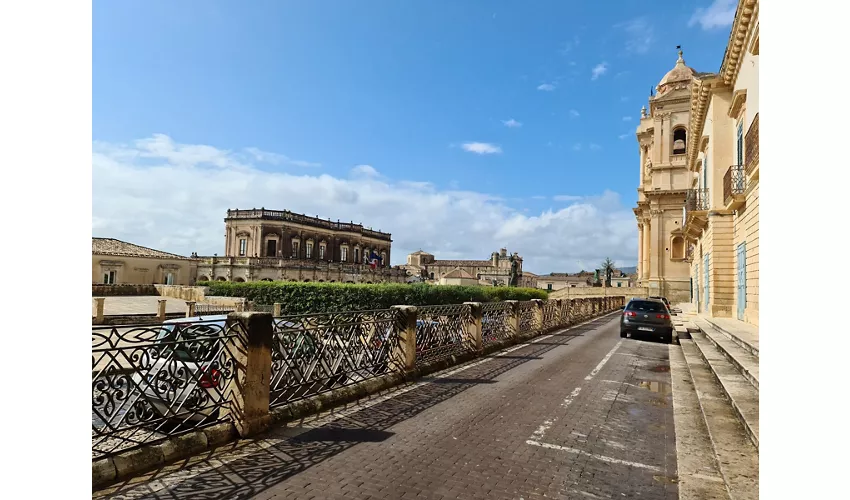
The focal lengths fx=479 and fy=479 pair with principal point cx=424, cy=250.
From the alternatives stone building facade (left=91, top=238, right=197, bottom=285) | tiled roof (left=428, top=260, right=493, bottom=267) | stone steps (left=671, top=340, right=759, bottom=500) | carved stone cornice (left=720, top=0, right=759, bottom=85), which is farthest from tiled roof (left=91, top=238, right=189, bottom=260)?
tiled roof (left=428, top=260, right=493, bottom=267)

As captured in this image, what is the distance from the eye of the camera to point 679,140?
47.6 meters

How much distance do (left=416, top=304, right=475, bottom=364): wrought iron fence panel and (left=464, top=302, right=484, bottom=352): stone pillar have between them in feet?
0.19

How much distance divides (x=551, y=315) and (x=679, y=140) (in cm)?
3615

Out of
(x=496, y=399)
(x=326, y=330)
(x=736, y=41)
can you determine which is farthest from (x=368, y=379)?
(x=736, y=41)

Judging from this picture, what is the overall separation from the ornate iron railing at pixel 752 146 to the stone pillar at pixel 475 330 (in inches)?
327

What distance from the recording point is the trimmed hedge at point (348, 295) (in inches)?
1547

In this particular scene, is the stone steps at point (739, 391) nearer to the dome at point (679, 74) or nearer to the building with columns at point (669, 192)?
the building with columns at point (669, 192)

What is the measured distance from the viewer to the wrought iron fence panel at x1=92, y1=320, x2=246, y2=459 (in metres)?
4.51

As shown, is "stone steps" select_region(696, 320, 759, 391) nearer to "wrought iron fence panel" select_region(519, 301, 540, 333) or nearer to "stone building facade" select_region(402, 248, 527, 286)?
"wrought iron fence panel" select_region(519, 301, 540, 333)

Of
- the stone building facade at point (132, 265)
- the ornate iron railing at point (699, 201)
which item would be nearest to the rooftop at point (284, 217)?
the stone building facade at point (132, 265)

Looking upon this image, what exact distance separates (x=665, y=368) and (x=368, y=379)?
7722 millimetres

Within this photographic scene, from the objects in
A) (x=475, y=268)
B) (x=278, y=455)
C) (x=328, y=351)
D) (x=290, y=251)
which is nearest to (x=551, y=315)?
(x=328, y=351)

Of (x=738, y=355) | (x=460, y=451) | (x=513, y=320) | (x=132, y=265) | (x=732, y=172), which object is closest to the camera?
(x=460, y=451)

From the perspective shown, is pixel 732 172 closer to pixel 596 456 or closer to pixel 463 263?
pixel 596 456
